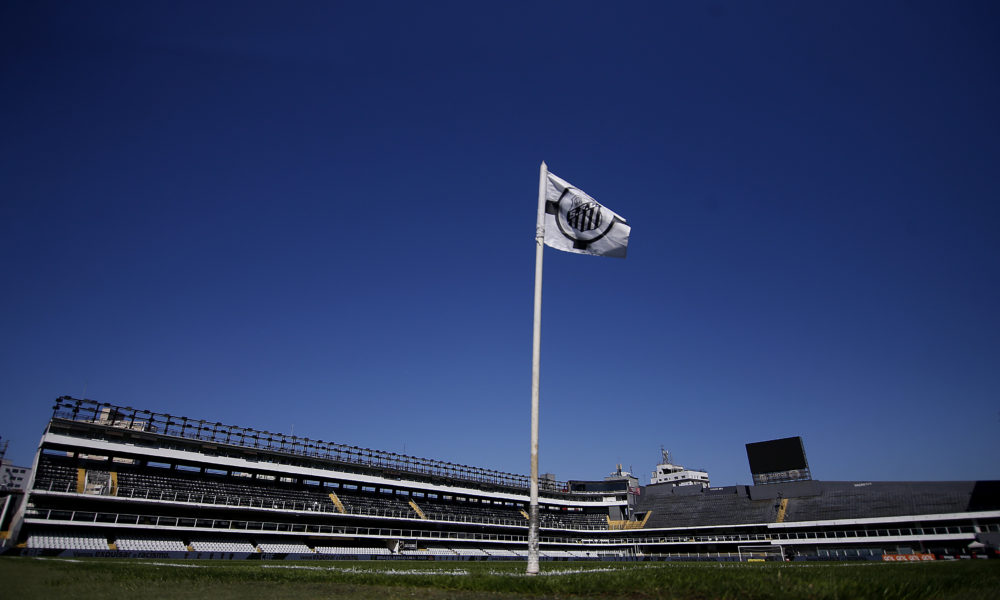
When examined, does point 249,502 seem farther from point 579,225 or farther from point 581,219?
point 581,219

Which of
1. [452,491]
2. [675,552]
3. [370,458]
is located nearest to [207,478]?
[370,458]

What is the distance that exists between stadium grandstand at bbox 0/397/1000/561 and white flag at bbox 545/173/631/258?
37.0 m

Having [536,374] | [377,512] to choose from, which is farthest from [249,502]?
[536,374]

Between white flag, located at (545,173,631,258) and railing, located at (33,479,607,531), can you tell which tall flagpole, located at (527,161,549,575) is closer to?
white flag, located at (545,173,631,258)

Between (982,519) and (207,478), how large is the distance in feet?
235

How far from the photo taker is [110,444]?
38.9 meters

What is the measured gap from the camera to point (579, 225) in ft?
46.5

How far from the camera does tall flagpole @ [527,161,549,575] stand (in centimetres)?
1057

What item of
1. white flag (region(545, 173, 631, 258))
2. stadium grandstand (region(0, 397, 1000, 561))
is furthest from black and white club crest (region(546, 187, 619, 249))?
stadium grandstand (region(0, 397, 1000, 561))

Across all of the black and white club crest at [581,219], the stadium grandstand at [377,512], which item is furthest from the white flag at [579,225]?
the stadium grandstand at [377,512]

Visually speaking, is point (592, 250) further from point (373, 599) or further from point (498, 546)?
point (498, 546)

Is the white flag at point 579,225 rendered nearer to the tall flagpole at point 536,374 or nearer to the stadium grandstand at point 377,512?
the tall flagpole at point 536,374

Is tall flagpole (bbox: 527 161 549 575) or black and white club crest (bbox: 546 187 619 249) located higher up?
black and white club crest (bbox: 546 187 619 249)

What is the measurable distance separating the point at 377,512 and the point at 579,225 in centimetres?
4526
